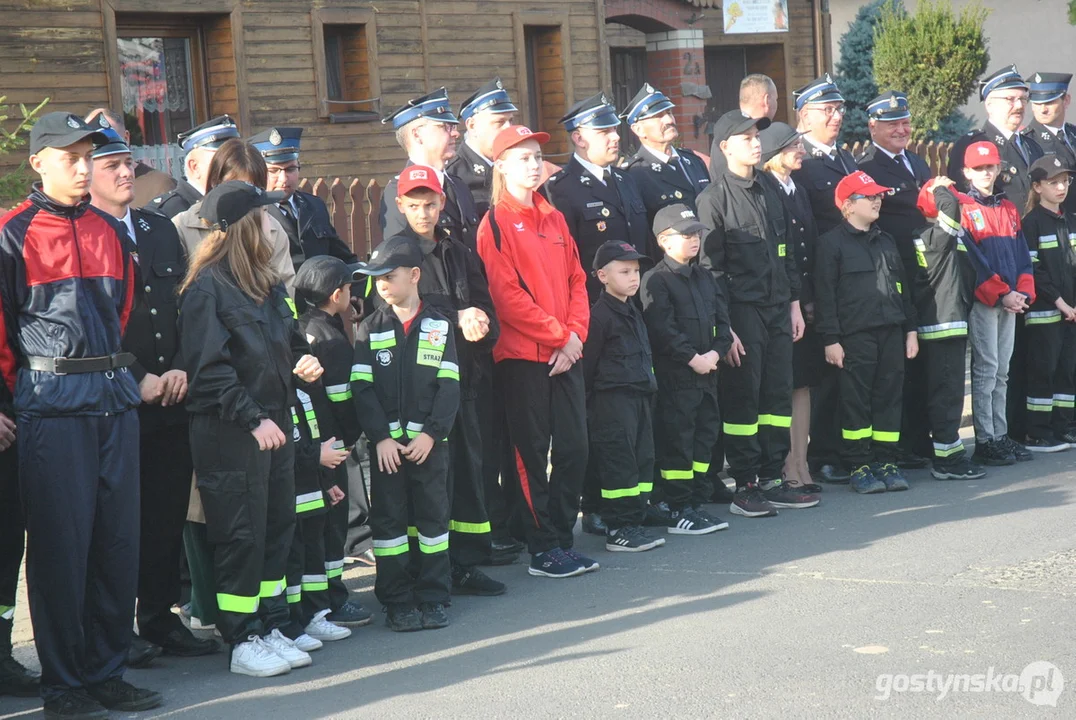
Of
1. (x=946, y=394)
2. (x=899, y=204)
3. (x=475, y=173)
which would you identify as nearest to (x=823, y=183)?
(x=899, y=204)

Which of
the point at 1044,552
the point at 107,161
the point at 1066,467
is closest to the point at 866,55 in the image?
the point at 1066,467

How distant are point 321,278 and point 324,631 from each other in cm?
160

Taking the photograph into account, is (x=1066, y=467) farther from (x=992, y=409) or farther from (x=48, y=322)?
(x=48, y=322)

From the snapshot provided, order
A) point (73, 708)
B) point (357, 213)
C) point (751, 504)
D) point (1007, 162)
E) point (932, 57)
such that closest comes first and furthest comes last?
point (73, 708) < point (751, 504) < point (1007, 162) < point (357, 213) < point (932, 57)

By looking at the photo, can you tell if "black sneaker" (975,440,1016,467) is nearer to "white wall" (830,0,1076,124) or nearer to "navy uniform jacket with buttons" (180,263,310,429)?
"navy uniform jacket with buttons" (180,263,310,429)

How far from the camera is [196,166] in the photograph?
6695 mm

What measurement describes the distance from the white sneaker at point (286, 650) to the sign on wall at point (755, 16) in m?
18.6

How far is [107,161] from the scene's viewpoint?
5.66m

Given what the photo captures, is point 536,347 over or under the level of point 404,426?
over

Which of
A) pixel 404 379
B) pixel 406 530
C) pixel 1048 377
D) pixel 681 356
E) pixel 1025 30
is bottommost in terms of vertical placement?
pixel 406 530

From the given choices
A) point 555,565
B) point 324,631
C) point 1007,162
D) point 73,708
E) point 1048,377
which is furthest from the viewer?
point 1007,162

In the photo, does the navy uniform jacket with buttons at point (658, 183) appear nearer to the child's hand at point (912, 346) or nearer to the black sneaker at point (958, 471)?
the child's hand at point (912, 346)

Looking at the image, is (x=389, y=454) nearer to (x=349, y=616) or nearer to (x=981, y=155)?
(x=349, y=616)

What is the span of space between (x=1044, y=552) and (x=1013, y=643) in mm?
1561
